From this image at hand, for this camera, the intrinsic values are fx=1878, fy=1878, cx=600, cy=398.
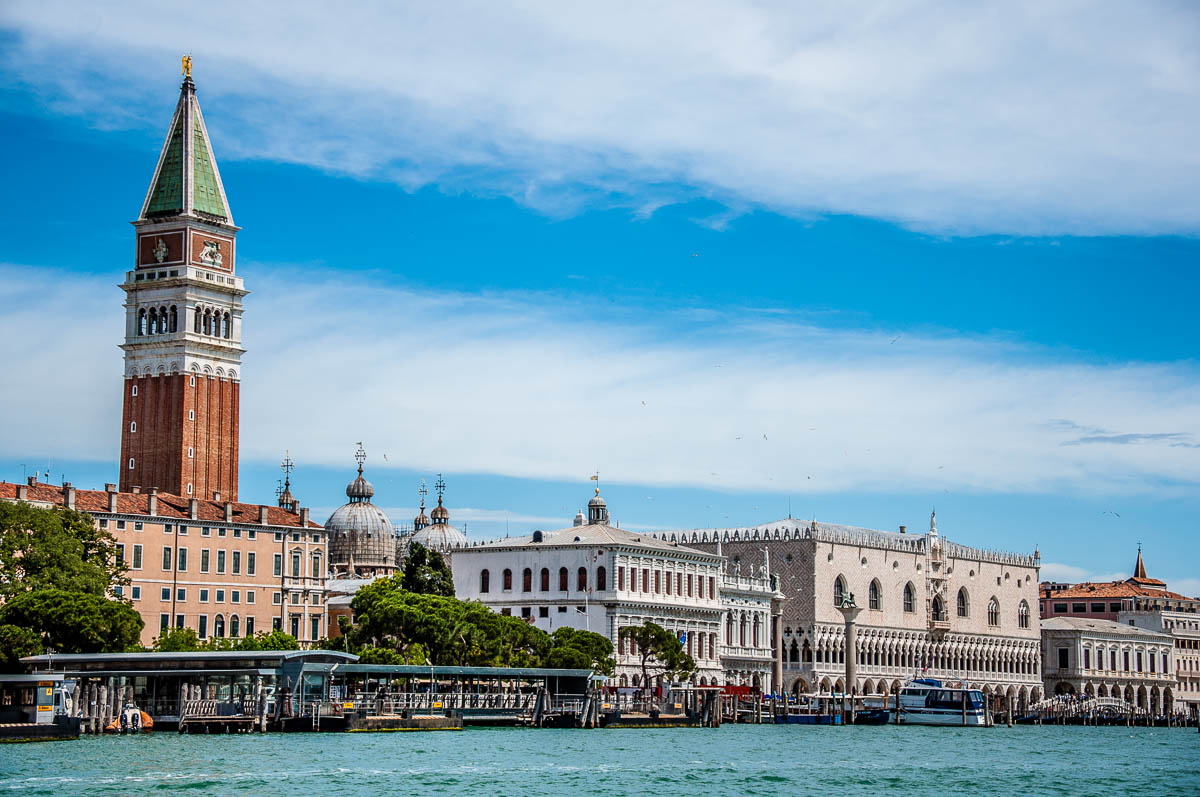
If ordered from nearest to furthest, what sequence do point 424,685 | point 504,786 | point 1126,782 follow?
point 504,786
point 1126,782
point 424,685

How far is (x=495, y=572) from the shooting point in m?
107

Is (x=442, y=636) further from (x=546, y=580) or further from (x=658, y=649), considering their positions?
(x=546, y=580)

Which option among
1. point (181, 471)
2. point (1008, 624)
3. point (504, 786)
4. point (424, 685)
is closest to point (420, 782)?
point (504, 786)

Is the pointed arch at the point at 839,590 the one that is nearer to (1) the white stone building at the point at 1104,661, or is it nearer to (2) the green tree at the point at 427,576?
(1) the white stone building at the point at 1104,661

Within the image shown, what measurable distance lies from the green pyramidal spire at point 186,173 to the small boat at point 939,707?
52.5 m

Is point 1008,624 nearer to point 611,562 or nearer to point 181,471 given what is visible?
point 611,562

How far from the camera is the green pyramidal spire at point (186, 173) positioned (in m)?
119

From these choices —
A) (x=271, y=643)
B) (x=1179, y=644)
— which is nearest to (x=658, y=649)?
(x=271, y=643)

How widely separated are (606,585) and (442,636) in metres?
19.1

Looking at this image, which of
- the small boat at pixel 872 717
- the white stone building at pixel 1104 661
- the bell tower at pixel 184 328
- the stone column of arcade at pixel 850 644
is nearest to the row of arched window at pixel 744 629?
the small boat at pixel 872 717

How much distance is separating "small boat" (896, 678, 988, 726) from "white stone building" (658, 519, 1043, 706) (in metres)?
16.3

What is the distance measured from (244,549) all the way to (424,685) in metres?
24.6

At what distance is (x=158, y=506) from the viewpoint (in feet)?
326

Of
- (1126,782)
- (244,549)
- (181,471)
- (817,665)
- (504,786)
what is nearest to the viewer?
(504,786)
